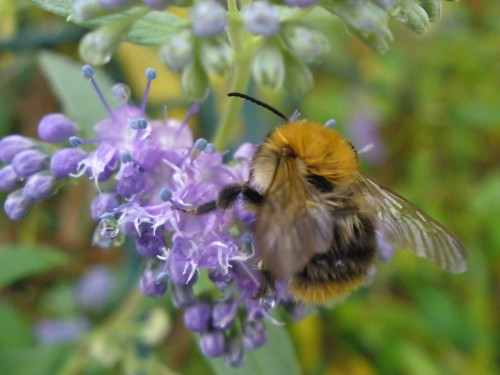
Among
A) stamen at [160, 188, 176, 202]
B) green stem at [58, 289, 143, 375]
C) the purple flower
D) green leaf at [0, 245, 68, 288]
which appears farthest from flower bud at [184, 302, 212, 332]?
the purple flower

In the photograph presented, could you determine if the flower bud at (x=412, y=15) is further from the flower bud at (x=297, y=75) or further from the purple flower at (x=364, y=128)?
the purple flower at (x=364, y=128)

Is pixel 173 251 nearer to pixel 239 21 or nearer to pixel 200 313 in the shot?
pixel 200 313

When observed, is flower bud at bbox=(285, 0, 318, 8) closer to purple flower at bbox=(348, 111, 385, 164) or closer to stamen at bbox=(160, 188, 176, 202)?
stamen at bbox=(160, 188, 176, 202)

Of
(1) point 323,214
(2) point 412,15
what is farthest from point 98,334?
(2) point 412,15

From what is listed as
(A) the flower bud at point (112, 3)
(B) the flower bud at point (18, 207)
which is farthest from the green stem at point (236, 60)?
(B) the flower bud at point (18, 207)

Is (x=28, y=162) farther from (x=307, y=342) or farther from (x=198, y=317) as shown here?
(x=307, y=342)

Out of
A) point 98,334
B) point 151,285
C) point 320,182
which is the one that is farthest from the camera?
point 98,334

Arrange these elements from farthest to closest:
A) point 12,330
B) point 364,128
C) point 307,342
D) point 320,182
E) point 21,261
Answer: point 364,128
point 307,342
point 12,330
point 21,261
point 320,182
